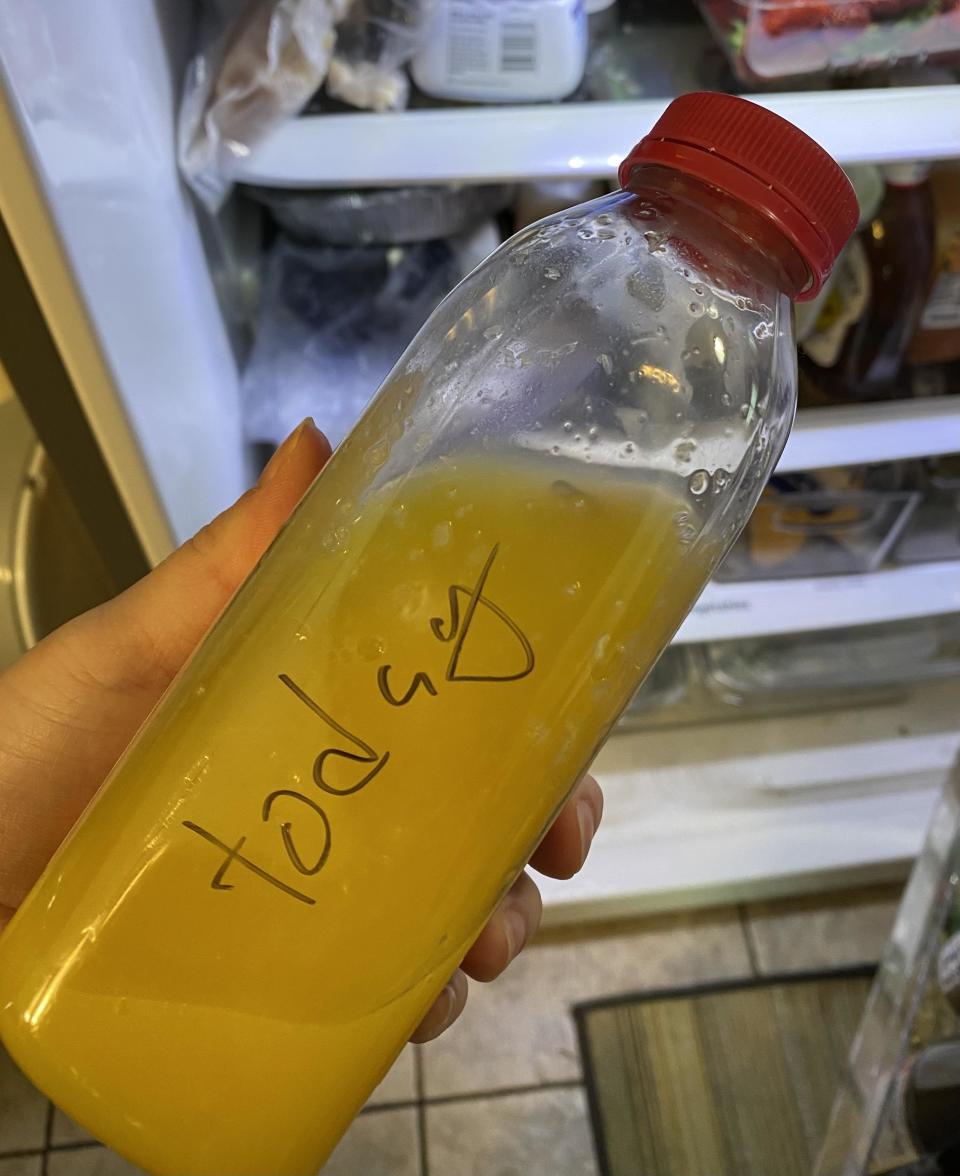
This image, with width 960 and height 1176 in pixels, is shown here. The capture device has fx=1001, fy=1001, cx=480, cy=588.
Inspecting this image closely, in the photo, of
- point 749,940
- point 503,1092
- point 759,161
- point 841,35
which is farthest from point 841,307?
point 503,1092

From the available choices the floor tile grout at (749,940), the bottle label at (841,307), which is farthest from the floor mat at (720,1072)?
the bottle label at (841,307)

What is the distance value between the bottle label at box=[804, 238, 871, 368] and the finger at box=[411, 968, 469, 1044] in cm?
57

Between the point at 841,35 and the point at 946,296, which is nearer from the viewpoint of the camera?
the point at 841,35

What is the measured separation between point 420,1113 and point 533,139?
1022 millimetres

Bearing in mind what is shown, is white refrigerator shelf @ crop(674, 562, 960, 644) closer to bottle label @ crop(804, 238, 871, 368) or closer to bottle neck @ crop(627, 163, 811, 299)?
bottle label @ crop(804, 238, 871, 368)

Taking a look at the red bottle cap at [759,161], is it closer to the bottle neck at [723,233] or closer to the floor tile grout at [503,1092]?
the bottle neck at [723,233]

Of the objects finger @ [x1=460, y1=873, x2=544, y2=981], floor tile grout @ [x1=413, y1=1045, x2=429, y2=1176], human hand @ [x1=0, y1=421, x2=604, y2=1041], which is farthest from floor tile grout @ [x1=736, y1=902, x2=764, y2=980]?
human hand @ [x1=0, y1=421, x2=604, y2=1041]

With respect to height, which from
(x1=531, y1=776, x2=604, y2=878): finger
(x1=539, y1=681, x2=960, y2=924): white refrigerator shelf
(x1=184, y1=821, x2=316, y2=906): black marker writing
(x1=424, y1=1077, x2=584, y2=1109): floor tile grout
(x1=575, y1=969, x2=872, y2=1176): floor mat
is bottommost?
(x1=575, y1=969, x2=872, y2=1176): floor mat

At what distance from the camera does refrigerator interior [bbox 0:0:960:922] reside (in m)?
0.46

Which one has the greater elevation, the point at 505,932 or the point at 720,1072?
the point at 505,932

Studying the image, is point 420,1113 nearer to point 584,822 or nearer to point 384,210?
point 584,822

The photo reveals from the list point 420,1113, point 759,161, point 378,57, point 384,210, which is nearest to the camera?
point 759,161

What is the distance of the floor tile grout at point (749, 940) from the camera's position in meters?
1.22

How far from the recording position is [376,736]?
0.41m
